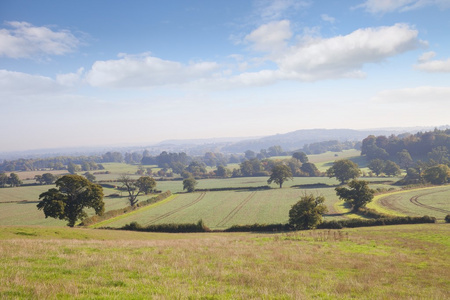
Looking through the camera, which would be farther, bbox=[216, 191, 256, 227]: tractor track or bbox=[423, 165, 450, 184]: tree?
bbox=[423, 165, 450, 184]: tree

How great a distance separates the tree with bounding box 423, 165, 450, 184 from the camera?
4112 inches

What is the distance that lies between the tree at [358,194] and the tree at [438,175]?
5638 cm

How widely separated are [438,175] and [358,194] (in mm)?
62511

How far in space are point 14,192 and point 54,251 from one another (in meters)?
134

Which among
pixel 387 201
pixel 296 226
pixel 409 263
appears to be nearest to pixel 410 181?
pixel 387 201

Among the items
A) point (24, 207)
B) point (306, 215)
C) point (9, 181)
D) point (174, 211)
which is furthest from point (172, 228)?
point (9, 181)

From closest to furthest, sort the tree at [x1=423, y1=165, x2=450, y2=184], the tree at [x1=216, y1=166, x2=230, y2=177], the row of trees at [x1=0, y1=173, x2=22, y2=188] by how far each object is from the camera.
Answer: the tree at [x1=423, y1=165, x2=450, y2=184] < the row of trees at [x1=0, y1=173, x2=22, y2=188] < the tree at [x1=216, y1=166, x2=230, y2=177]

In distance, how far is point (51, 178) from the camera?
15138 cm

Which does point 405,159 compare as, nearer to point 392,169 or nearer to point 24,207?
point 392,169

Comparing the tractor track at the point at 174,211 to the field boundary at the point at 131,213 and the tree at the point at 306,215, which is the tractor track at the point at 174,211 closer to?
the field boundary at the point at 131,213

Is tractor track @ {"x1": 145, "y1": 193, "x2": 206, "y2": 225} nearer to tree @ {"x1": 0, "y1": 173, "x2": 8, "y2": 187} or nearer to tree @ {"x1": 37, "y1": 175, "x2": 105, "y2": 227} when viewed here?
tree @ {"x1": 37, "y1": 175, "x2": 105, "y2": 227}

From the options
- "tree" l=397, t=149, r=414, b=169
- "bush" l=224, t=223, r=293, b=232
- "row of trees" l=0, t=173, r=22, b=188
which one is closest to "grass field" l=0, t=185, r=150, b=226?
"row of trees" l=0, t=173, r=22, b=188

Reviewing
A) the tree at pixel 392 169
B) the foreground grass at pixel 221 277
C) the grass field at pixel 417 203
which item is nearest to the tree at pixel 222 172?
the tree at pixel 392 169

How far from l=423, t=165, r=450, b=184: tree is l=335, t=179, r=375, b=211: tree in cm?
5638
